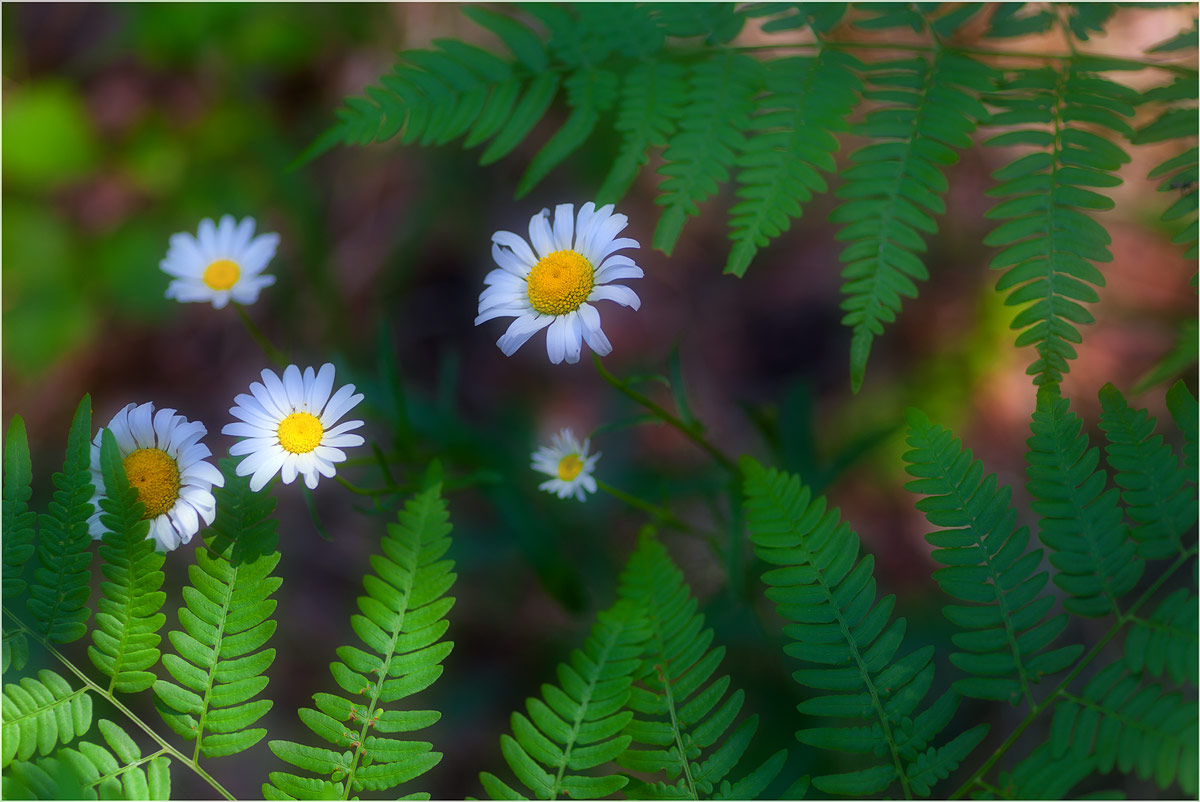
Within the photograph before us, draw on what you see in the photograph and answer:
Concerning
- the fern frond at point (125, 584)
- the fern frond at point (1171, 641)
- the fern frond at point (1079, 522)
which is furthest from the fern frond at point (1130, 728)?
the fern frond at point (125, 584)

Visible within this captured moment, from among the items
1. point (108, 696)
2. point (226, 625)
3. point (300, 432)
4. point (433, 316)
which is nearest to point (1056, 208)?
point (300, 432)

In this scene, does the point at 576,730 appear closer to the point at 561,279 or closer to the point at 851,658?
the point at 851,658

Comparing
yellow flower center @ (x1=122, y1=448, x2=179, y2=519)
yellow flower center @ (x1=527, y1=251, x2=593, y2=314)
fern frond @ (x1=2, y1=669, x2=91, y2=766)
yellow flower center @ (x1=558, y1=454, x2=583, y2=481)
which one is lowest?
fern frond @ (x1=2, y1=669, x2=91, y2=766)

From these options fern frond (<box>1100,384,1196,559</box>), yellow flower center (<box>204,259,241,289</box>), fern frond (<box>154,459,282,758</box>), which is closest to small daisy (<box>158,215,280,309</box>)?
yellow flower center (<box>204,259,241,289</box>)

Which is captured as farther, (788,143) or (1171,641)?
(788,143)

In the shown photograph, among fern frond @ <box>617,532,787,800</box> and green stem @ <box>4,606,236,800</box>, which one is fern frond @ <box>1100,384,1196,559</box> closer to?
fern frond @ <box>617,532,787,800</box>
